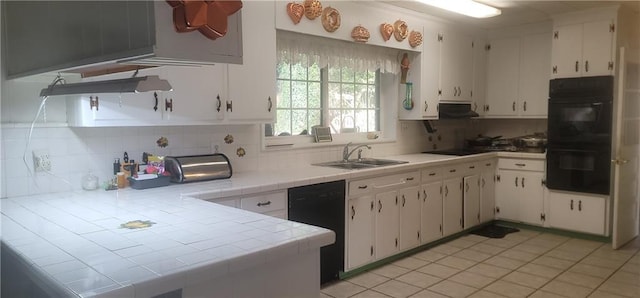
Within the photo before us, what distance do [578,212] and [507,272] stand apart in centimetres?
157

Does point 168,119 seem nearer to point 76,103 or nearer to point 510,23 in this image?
point 76,103

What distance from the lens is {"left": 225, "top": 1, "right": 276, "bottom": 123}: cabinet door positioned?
125 inches

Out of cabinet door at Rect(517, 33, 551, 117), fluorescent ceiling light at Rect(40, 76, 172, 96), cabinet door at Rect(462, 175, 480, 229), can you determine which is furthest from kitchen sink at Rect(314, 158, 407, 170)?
fluorescent ceiling light at Rect(40, 76, 172, 96)

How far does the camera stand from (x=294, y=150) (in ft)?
12.9

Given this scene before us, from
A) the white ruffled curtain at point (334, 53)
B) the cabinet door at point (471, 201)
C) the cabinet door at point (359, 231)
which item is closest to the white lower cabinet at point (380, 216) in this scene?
the cabinet door at point (359, 231)

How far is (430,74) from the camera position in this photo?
191 inches

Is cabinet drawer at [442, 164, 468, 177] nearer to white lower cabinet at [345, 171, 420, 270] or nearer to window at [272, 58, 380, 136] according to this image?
white lower cabinet at [345, 171, 420, 270]

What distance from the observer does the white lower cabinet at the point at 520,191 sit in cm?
501

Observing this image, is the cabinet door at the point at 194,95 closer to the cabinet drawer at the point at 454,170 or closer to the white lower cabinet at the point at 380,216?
the white lower cabinet at the point at 380,216

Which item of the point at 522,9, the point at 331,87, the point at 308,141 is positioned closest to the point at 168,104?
the point at 308,141

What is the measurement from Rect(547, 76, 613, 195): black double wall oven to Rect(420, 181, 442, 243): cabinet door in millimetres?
1380

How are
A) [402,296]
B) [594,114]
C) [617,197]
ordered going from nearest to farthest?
[402,296], [617,197], [594,114]

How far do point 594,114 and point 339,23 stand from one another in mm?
2777

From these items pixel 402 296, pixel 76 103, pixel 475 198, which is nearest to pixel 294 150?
pixel 402 296
